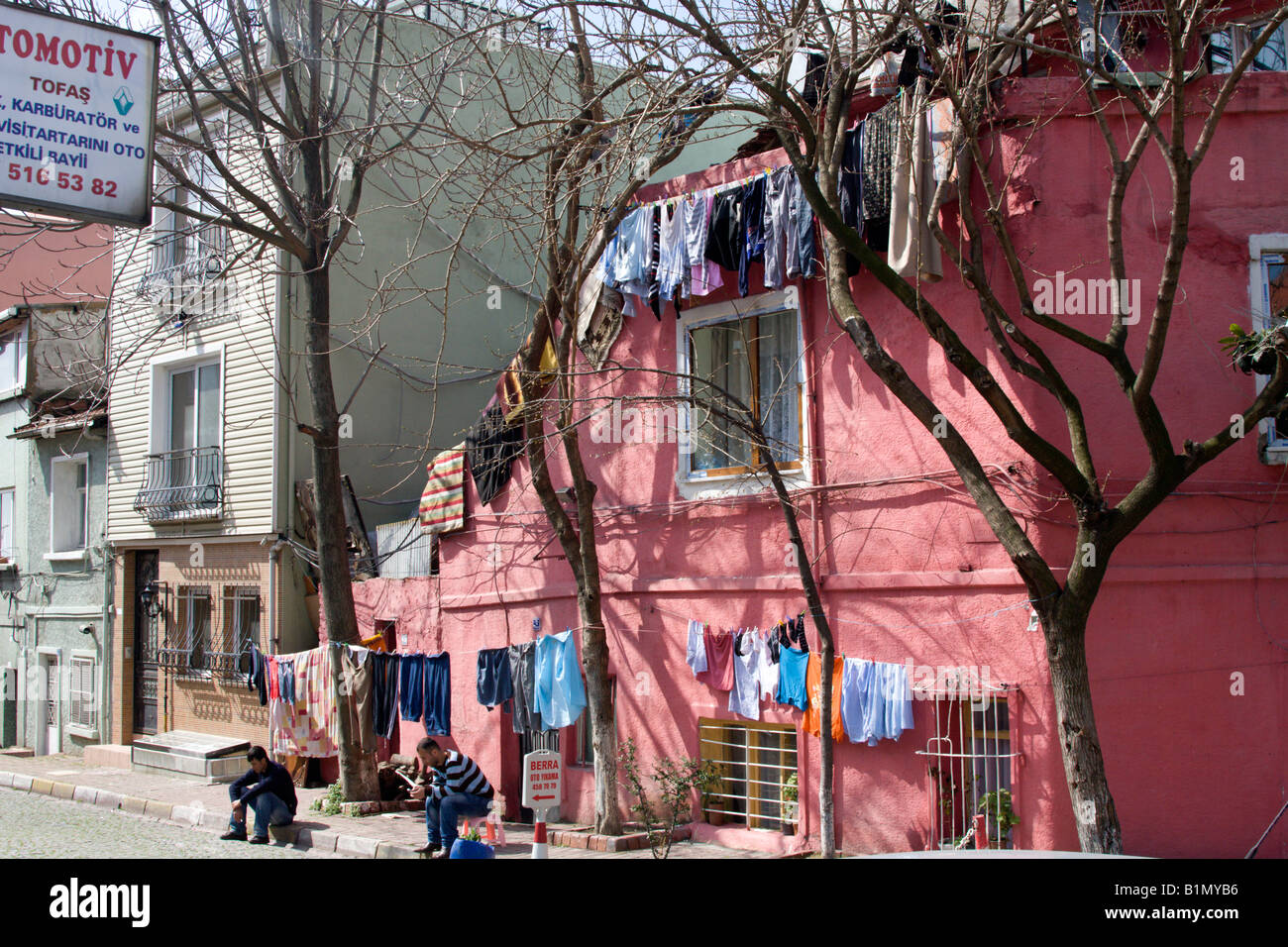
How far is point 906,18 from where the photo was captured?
9562 millimetres

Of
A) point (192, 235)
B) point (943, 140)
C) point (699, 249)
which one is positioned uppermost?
point (192, 235)

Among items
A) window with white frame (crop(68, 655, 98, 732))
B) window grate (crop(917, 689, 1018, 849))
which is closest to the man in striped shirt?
window grate (crop(917, 689, 1018, 849))

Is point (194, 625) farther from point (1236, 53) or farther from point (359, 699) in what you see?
point (1236, 53)

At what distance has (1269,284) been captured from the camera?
10172mm

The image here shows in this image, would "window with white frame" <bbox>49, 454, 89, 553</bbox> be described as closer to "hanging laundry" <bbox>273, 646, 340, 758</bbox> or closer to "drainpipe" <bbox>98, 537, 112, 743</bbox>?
"drainpipe" <bbox>98, 537, 112, 743</bbox>

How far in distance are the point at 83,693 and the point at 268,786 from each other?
11103mm

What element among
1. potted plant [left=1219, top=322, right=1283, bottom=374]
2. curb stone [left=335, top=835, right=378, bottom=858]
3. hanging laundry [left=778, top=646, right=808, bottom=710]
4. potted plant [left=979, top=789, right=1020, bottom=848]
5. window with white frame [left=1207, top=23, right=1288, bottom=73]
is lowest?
curb stone [left=335, top=835, right=378, bottom=858]

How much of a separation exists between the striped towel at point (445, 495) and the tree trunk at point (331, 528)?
4.79 ft

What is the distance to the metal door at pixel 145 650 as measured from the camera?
21094 millimetres

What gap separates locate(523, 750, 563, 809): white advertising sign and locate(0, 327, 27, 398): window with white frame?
17.7 meters

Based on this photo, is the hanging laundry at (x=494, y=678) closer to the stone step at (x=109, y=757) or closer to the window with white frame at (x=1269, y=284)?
the window with white frame at (x=1269, y=284)

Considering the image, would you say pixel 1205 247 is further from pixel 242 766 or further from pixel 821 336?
pixel 242 766

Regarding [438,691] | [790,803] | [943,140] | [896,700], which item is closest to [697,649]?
[790,803]

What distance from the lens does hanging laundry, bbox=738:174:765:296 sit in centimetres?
1201
